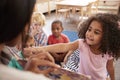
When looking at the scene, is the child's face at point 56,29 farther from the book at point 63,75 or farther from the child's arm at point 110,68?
the book at point 63,75

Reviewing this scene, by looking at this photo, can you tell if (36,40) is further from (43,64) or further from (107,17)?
(43,64)

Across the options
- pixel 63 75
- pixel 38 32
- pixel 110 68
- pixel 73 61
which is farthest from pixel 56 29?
pixel 63 75

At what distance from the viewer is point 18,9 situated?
35cm

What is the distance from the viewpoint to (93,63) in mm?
1399

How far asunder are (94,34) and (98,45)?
0.33 ft

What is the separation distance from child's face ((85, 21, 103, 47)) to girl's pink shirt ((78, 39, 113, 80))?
0.07 metres

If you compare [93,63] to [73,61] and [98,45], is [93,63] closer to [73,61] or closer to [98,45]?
[98,45]

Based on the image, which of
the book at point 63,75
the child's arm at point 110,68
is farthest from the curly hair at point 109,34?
the book at point 63,75

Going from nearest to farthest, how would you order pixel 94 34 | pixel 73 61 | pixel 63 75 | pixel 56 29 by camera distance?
1. pixel 63 75
2. pixel 94 34
3. pixel 73 61
4. pixel 56 29

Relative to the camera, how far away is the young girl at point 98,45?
135 centimetres

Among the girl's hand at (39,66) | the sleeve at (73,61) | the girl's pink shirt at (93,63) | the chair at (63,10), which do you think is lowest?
the sleeve at (73,61)

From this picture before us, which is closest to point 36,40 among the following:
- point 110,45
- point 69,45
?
point 69,45

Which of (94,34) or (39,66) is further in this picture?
(94,34)

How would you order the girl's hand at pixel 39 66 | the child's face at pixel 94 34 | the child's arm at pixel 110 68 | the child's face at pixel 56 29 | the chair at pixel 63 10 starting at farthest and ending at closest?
the chair at pixel 63 10 → the child's face at pixel 56 29 → the child's arm at pixel 110 68 → the child's face at pixel 94 34 → the girl's hand at pixel 39 66
